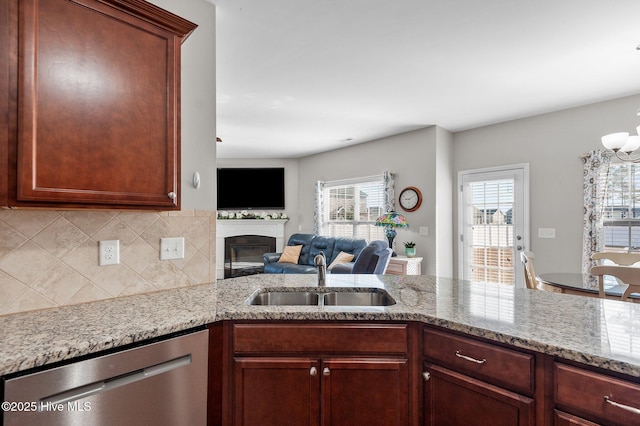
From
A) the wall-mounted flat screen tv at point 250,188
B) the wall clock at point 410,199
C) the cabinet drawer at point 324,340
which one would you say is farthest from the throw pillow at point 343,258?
the cabinet drawer at point 324,340

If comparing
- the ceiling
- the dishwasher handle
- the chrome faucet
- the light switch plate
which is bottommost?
the dishwasher handle

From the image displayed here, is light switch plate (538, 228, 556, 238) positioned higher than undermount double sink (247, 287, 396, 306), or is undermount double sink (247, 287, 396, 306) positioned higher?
light switch plate (538, 228, 556, 238)

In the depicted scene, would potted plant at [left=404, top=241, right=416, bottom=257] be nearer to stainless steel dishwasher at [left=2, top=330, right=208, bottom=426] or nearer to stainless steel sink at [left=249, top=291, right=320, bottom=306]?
stainless steel sink at [left=249, top=291, right=320, bottom=306]

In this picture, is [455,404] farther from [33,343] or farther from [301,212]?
[301,212]

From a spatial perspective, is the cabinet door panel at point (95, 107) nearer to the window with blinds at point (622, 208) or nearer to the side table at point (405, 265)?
the side table at point (405, 265)

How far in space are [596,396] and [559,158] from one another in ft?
13.0

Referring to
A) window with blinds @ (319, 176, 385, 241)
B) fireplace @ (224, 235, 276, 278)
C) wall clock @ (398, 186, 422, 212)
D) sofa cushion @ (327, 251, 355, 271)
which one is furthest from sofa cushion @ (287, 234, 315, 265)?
wall clock @ (398, 186, 422, 212)

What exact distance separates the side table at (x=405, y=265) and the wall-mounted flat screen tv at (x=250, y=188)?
3.19 m

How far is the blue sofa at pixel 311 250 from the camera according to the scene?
17.3 feet

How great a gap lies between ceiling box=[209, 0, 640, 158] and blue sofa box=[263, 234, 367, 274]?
6.00ft

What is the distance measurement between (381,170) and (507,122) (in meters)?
1.94

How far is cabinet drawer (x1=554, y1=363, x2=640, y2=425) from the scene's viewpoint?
1.02m

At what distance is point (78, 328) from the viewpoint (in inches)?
49.9

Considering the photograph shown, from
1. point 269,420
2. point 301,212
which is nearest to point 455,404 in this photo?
point 269,420
